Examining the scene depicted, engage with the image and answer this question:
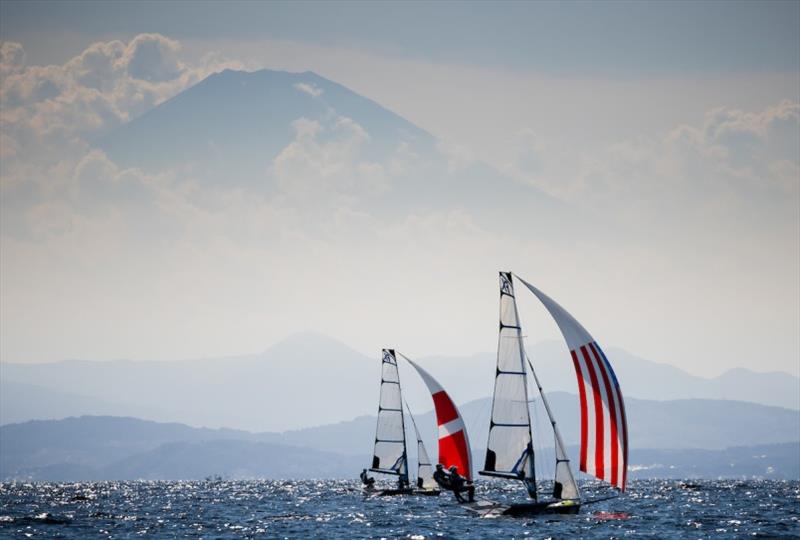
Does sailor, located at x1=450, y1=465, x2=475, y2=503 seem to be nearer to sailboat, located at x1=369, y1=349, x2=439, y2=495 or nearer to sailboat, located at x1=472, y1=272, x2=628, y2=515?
sailboat, located at x1=472, y1=272, x2=628, y2=515

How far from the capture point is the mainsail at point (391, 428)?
94.0 m

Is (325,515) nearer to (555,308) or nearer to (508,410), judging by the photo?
(508,410)

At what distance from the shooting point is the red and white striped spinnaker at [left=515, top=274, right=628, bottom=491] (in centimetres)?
5159

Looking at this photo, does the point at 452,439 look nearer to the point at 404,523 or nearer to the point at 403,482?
the point at 404,523

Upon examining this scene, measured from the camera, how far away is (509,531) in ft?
184

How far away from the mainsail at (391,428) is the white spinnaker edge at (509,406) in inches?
1459

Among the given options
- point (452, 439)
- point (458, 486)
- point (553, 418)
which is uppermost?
point (553, 418)

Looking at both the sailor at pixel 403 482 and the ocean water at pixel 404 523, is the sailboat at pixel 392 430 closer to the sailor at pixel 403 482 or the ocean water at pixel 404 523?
the sailor at pixel 403 482

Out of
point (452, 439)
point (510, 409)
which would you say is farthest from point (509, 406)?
point (452, 439)

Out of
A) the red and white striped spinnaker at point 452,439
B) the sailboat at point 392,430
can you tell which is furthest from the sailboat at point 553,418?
the sailboat at point 392,430

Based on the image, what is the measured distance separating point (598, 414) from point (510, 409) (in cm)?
568

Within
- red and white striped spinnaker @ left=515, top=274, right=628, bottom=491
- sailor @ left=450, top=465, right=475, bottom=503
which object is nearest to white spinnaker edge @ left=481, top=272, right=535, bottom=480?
red and white striped spinnaker @ left=515, top=274, right=628, bottom=491

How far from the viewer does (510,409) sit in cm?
5606

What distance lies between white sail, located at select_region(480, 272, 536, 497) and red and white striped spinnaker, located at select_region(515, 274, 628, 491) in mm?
3772
